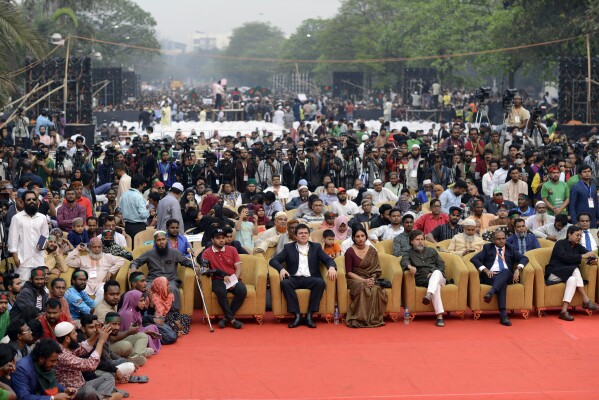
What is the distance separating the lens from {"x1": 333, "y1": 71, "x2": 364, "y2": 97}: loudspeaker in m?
57.8

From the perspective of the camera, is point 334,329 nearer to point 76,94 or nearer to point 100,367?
point 100,367

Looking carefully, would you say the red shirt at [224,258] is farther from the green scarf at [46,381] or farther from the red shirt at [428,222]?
the green scarf at [46,381]

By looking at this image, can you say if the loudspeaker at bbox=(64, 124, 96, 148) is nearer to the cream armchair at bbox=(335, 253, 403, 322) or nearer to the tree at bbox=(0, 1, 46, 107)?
the tree at bbox=(0, 1, 46, 107)

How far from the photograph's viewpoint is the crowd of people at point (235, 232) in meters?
11.6

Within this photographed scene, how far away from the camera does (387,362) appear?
1238 centimetres

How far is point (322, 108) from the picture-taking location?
158 ft

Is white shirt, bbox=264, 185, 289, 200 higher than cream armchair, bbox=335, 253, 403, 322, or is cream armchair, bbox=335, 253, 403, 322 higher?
white shirt, bbox=264, 185, 289, 200

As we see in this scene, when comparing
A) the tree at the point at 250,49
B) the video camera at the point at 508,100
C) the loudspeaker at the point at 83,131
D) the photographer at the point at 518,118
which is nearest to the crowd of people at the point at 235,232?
the photographer at the point at 518,118

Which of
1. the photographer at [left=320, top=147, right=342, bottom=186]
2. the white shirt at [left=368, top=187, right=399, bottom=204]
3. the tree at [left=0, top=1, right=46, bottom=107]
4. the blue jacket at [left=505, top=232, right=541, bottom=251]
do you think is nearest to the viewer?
the blue jacket at [left=505, top=232, right=541, bottom=251]

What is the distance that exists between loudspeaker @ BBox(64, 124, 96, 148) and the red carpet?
62.3 feet

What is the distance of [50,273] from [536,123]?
11301 millimetres

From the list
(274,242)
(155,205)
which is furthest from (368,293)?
(155,205)

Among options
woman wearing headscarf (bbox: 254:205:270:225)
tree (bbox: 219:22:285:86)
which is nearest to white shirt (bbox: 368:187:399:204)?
woman wearing headscarf (bbox: 254:205:270:225)


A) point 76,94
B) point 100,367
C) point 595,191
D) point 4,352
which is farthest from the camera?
point 76,94
